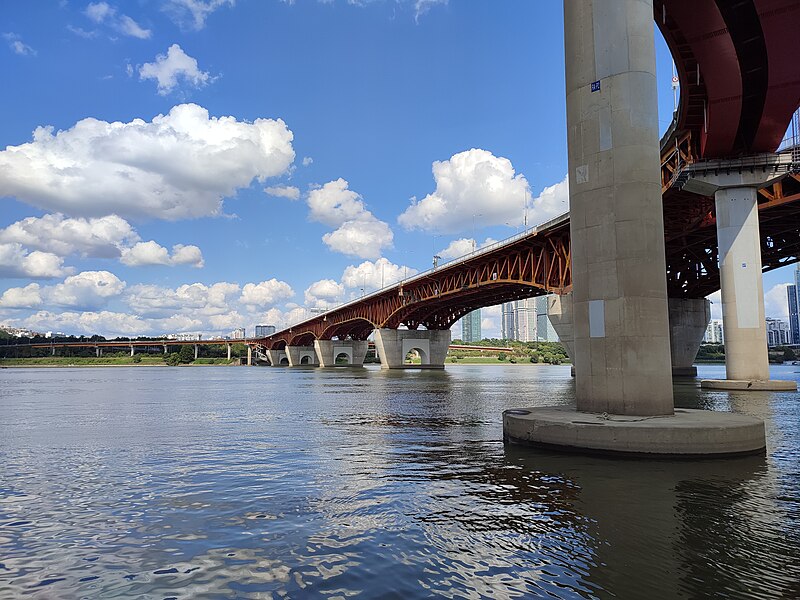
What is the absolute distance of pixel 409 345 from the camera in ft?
404

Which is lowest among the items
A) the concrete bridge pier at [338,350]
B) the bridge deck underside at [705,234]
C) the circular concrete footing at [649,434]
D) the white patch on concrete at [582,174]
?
the circular concrete footing at [649,434]

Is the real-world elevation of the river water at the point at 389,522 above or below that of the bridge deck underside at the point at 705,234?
below

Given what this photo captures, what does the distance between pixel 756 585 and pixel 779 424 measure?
66.1ft

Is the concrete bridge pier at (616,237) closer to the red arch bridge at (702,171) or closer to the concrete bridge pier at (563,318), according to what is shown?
the red arch bridge at (702,171)

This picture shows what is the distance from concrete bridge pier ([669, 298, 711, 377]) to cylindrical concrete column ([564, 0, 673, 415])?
64.4 metres

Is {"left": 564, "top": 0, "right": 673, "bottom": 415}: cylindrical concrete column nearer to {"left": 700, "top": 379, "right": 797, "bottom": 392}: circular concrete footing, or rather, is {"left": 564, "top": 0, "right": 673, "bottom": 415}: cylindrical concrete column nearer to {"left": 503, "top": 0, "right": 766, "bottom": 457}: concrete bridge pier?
{"left": 503, "top": 0, "right": 766, "bottom": 457}: concrete bridge pier

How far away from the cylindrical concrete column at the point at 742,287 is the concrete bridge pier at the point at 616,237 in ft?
102

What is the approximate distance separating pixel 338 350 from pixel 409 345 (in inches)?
1749

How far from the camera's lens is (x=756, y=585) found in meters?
7.19

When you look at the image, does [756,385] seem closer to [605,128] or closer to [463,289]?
[605,128]

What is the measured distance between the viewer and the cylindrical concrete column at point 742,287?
45.0m

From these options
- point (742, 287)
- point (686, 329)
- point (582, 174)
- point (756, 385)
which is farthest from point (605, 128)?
point (686, 329)

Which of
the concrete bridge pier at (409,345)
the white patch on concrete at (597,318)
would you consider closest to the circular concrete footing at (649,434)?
the white patch on concrete at (597,318)

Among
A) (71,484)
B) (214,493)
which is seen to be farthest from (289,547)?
(71,484)
